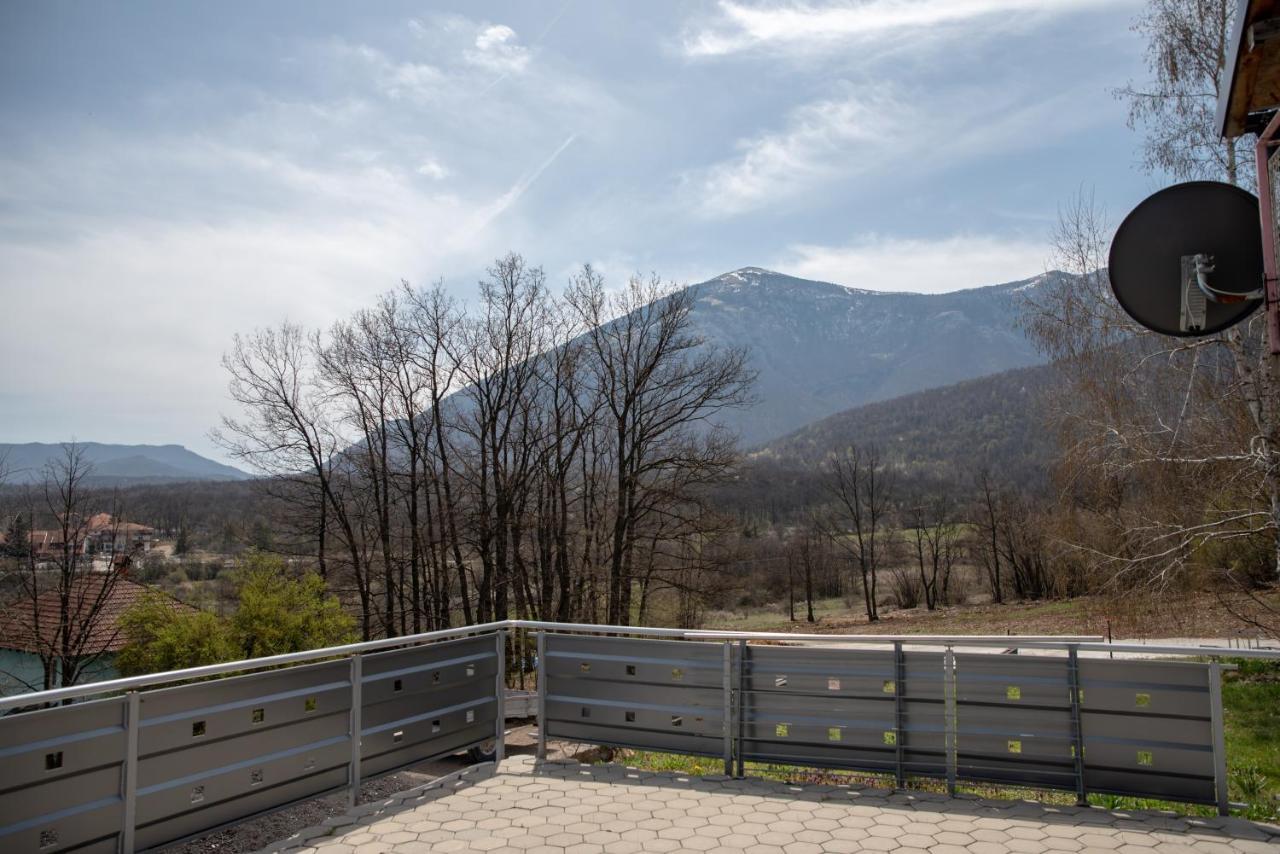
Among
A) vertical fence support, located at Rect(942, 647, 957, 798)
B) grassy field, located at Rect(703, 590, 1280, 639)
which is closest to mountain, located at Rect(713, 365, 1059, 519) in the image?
grassy field, located at Rect(703, 590, 1280, 639)

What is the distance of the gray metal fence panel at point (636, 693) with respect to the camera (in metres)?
5.56

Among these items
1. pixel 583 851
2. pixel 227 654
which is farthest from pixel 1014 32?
pixel 227 654

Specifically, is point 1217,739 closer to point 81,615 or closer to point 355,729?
point 355,729

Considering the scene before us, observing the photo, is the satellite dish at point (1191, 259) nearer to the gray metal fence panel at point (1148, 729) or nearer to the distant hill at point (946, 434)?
the gray metal fence panel at point (1148, 729)

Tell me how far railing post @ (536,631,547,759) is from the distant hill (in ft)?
166

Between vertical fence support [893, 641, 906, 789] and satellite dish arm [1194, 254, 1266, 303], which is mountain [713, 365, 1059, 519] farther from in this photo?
satellite dish arm [1194, 254, 1266, 303]

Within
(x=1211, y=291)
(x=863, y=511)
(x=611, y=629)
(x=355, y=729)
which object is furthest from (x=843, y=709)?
(x=863, y=511)

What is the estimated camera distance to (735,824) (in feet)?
14.8

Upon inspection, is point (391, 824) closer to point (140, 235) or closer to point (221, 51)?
point (221, 51)

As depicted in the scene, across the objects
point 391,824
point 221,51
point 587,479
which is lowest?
point 391,824

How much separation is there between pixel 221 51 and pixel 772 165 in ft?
27.9

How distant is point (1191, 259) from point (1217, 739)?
8.60ft

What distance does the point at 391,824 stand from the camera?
183 inches

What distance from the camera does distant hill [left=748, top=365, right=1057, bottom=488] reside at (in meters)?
71.2
